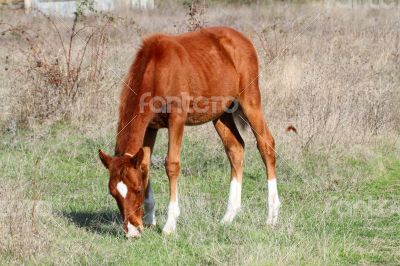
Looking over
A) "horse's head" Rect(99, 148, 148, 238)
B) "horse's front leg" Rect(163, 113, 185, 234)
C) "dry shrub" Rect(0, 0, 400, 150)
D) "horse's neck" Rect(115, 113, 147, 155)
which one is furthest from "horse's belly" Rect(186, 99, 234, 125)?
"dry shrub" Rect(0, 0, 400, 150)

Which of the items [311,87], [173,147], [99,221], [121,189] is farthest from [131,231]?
[311,87]

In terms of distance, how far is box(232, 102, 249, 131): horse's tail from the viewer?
25.0 feet

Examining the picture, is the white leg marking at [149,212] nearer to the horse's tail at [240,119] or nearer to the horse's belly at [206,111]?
the horse's belly at [206,111]

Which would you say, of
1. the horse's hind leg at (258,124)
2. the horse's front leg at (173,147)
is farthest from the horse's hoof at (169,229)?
the horse's hind leg at (258,124)

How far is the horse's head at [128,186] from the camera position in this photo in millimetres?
5922

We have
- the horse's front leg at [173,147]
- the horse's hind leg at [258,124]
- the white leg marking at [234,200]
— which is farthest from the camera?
the horse's hind leg at [258,124]

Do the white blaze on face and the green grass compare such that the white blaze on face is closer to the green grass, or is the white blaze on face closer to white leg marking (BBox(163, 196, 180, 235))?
the green grass

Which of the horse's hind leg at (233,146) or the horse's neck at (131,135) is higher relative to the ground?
the horse's neck at (131,135)

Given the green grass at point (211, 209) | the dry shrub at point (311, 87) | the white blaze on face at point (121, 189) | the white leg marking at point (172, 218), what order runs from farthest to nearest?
the dry shrub at point (311, 87) < the white leg marking at point (172, 218) < the white blaze on face at point (121, 189) < the green grass at point (211, 209)

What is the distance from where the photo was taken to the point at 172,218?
647 cm

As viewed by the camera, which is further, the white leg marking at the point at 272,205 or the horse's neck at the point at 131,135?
the white leg marking at the point at 272,205

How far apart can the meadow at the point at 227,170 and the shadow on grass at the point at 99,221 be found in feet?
0.05

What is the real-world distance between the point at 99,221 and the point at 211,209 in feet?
3.87

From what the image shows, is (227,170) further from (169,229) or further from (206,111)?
(169,229)
